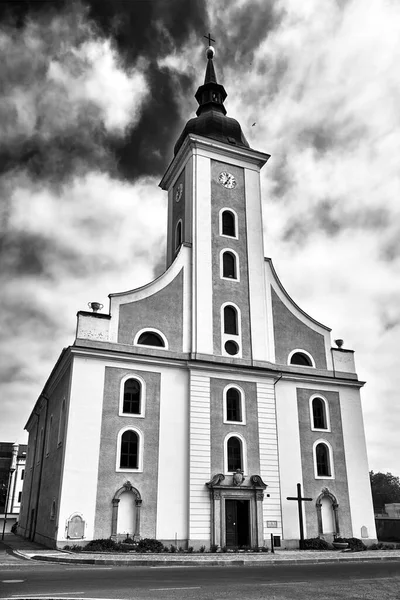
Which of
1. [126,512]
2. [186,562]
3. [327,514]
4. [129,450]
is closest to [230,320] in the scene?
[129,450]

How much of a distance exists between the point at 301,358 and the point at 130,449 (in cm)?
1171

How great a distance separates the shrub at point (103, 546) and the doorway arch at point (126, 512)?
0.85m

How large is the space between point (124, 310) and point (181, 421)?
6467 millimetres

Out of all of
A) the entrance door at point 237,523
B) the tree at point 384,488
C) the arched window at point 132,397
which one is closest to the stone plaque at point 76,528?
the arched window at point 132,397

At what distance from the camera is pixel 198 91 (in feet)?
134

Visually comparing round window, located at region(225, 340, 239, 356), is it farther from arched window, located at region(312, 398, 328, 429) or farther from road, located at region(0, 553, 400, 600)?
road, located at region(0, 553, 400, 600)

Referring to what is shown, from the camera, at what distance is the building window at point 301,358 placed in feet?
104

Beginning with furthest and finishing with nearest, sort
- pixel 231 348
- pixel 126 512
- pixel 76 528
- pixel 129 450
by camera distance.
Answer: pixel 231 348 → pixel 129 450 → pixel 126 512 → pixel 76 528

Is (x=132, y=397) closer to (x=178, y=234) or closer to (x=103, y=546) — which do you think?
(x=103, y=546)

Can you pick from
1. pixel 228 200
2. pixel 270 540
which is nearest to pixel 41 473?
pixel 270 540

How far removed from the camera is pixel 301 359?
3219cm

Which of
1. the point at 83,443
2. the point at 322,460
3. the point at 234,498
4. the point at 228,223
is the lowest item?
the point at 234,498

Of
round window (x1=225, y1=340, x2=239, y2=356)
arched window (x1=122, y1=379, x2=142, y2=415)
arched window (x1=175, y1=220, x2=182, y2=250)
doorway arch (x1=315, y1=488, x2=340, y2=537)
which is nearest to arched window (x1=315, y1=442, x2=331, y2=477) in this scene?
doorway arch (x1=315, y1=488, x2=340, y2=537)

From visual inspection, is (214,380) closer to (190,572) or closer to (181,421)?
(181,421)
